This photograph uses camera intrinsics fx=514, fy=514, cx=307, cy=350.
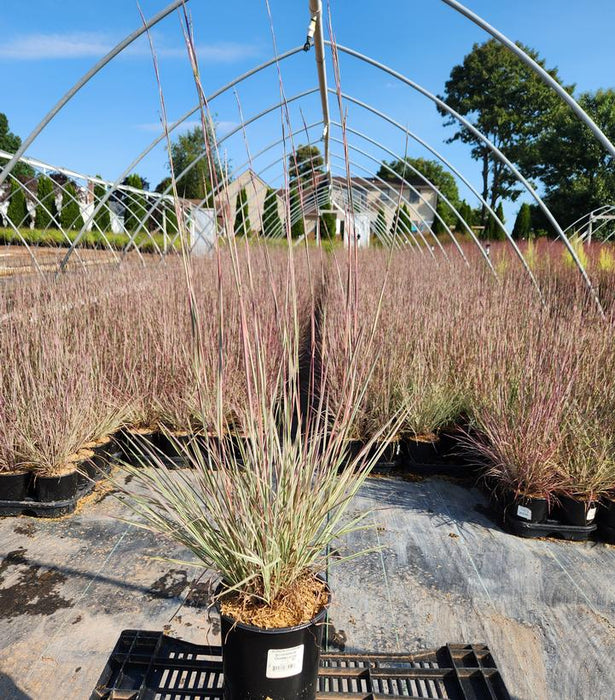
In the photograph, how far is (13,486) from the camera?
7.88 ft

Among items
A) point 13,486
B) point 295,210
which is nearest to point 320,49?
point 295,210

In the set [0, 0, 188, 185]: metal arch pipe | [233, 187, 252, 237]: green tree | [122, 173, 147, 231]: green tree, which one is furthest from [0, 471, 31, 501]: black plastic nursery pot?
[122, 173, 147, 231]: green tree

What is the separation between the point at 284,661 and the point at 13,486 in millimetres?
1869

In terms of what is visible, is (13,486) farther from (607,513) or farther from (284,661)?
(607,513)

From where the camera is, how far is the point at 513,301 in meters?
4.33

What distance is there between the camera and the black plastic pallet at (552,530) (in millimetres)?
2336

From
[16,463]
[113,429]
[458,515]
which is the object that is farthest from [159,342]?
[458,515]

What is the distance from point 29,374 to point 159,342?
102cm

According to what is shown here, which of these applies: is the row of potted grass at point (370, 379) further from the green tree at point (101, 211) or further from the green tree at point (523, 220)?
the green tree at point (523, 220)

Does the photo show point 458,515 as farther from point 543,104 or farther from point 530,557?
point 543,104

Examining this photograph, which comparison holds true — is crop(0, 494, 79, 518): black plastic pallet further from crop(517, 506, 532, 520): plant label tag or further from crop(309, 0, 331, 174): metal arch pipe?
crop(309, 0, 331, 174): metal arch pipe

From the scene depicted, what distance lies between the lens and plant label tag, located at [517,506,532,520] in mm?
2342

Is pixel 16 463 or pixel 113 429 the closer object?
pixel 16 463

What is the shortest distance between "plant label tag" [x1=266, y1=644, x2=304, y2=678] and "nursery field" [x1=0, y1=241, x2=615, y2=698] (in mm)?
227
